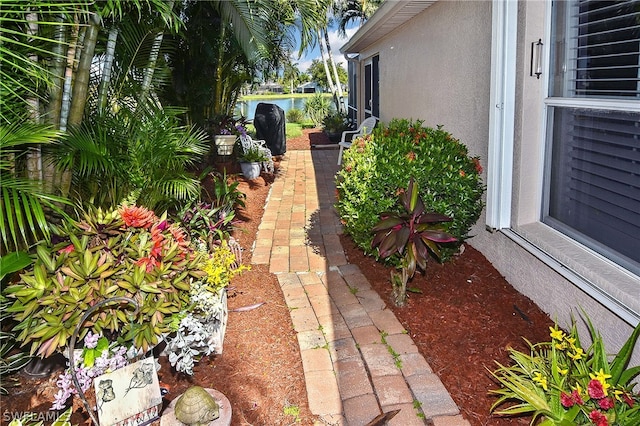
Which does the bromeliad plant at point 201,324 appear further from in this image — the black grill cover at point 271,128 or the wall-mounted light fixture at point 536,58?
the black grill cover at point 271,128

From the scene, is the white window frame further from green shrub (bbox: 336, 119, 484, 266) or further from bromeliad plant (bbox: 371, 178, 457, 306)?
bromeliad plant (bbox: 371, 178, 457, 306)

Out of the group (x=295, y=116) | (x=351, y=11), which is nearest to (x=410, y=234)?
(x=295, y=116)

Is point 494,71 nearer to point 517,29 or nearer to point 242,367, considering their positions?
point 517,29

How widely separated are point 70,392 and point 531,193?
3.30 meters

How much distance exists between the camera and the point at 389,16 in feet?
21.7

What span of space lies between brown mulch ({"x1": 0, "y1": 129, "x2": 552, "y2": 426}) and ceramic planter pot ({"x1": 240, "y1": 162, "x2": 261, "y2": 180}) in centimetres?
453

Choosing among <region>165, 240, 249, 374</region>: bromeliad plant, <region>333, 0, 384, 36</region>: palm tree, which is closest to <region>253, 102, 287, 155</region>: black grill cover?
<region>165, 240, 249, 374</region>: bromeliad plant

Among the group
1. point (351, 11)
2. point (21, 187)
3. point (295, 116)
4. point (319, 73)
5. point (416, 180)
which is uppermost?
point (351, 11)

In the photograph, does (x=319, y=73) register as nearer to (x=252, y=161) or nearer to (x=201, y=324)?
(x=252, y=161)

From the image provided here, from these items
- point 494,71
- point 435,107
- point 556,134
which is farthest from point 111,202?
point 435,107

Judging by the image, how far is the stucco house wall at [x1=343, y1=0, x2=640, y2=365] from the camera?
301 centimetres

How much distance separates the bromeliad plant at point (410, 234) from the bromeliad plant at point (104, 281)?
1325mm

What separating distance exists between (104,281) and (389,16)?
17.9ft

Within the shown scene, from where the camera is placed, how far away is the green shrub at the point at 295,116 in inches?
899
